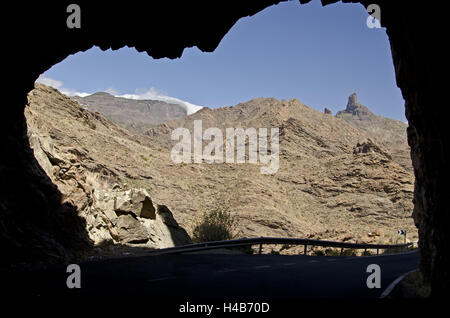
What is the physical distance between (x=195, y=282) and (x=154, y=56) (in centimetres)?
703

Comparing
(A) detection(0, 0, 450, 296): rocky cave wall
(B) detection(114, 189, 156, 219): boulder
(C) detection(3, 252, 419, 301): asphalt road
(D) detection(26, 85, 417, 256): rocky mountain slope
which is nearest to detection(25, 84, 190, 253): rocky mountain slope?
(B) detection(114, 189, 156, 219): boulder

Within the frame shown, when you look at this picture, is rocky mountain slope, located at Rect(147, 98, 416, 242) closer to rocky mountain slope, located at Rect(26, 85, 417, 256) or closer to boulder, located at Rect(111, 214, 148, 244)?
rocky mountain slope, located at Rect(26, 85, 417, 256)

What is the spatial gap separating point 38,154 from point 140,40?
6.15 meters

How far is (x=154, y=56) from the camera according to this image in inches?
492

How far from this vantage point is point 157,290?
7090 millimetres

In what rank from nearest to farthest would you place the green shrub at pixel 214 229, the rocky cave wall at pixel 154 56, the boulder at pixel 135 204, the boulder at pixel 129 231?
1. the rocky cave wall at pixel 154 56
2. the boulder at pixel 129 231
3. the boulder at pixel 135 204
4. the green shrub at pixel 214 229

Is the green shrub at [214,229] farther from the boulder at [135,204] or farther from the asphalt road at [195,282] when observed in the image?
the asphalt road at [195,282]

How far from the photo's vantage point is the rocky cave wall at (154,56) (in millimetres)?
6453

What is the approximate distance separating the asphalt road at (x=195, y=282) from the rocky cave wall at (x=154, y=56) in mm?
1734

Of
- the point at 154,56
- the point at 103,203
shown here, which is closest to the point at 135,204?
the point at 103,203

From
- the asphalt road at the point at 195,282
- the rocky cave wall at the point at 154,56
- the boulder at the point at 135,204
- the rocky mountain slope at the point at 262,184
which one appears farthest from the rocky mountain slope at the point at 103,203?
the rocky mountain slope at the point at 262,184

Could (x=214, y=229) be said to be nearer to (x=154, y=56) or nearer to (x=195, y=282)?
(x=154, y=56)
